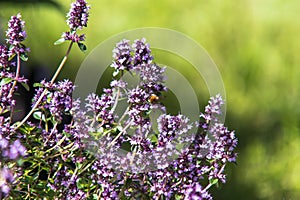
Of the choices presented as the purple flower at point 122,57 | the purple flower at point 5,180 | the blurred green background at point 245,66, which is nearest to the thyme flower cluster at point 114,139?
the purple flower at point 122,57

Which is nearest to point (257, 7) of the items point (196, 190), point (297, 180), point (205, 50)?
point (205, 50)

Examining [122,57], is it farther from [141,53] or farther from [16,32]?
[16,32]

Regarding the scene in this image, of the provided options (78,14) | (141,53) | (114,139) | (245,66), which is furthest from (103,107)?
(245,66)

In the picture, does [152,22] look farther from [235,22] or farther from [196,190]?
[196,190]

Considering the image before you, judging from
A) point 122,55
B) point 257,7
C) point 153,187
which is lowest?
point 153,187

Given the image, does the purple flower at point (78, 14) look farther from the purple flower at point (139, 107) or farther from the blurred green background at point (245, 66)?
the blurred green background at point (245, 66)

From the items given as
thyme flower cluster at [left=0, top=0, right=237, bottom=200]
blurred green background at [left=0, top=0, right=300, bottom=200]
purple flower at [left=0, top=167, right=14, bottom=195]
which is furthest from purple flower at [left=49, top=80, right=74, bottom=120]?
blurred green background at [left=0, top=0, right=300, bottom=200]
